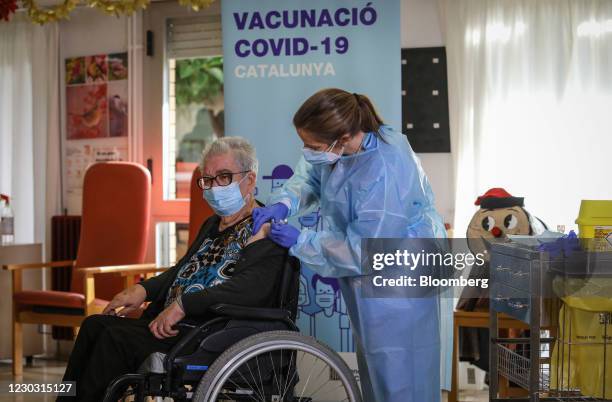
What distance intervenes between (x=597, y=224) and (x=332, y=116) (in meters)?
0.79

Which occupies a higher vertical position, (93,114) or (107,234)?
(93,114)

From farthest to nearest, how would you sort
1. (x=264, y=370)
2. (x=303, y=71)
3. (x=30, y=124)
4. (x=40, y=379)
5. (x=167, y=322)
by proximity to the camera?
1. (x=30, y=124)
2. (x=40, y=379)
3. (x=303, y=71)
4. (x=167, y=322)
5. (x=264, y=370)

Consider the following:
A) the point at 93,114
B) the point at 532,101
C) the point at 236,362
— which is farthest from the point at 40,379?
the point at 532,101

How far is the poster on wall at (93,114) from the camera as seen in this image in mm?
5230

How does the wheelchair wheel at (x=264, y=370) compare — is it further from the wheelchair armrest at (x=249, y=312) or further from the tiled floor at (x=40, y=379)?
the tiled floor at (x=40, y=379)

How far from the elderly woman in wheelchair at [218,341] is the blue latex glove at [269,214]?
0.03 meters

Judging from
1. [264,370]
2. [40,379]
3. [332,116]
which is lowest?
[40,379]

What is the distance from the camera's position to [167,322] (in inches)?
90.1

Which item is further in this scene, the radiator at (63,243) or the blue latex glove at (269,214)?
the radiator at (63,243)

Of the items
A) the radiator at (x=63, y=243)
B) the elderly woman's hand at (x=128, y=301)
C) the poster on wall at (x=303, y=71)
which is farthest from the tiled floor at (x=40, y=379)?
the elderly woman's hand at (x=128, y=301)

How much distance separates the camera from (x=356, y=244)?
212cm

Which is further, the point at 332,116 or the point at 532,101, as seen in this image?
the point at 532,101

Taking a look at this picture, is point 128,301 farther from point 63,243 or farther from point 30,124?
point 30,124

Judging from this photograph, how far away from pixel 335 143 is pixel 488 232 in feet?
4.80
